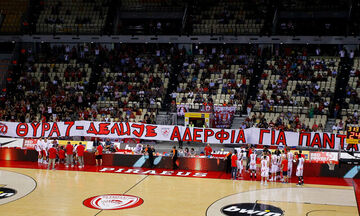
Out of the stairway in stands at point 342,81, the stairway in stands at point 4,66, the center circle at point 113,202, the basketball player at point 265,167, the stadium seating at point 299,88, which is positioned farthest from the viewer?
the stairway in stands at point 4,66

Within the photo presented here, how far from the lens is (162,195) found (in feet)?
65.3

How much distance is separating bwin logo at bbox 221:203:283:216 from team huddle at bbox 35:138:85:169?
426 inches

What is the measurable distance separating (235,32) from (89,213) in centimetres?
2644

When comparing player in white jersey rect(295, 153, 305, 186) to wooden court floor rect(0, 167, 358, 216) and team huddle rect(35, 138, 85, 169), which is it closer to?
wooden court floor rect(0, 167, 358, 216)

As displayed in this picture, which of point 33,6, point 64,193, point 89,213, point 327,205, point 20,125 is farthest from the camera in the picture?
point 33,6

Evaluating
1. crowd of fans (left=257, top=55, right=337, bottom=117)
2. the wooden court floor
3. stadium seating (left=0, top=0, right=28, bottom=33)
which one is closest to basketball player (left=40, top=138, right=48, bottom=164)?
the wooden court floor

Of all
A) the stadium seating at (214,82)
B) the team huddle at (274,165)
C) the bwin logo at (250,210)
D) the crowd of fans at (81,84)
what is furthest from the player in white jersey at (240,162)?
the stadium seating at (214,82)

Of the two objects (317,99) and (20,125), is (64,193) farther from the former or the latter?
(317,99)

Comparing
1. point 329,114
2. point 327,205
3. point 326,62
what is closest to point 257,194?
point 327,205

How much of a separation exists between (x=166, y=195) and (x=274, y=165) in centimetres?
596

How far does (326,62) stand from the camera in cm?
3850

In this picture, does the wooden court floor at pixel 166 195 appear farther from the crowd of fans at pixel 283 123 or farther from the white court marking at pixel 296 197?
the crowd of fans at pixel 283 123

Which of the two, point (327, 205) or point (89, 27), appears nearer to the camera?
point (327, 205)

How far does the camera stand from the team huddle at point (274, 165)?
73.0ft
